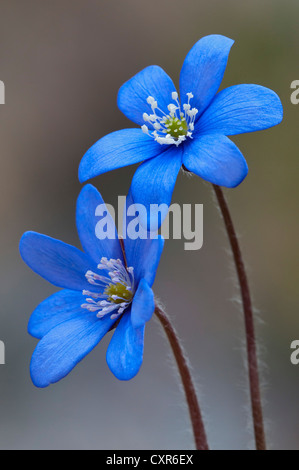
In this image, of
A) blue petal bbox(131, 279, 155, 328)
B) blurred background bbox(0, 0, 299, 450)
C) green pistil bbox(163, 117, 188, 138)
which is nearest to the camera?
blue petal bbox(131, 279, 155, 328)

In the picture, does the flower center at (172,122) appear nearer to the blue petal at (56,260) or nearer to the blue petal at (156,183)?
the blue petal at (156,183)

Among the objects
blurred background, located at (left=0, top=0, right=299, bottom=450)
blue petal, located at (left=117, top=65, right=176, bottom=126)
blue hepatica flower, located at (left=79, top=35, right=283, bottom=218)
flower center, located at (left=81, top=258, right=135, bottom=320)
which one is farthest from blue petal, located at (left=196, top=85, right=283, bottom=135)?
blurred background, located at (left=0, top=0, right=299, bottom=450)

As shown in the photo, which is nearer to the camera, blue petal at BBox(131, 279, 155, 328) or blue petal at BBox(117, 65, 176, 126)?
blue petal at BBox(131, 279, 155, 328)

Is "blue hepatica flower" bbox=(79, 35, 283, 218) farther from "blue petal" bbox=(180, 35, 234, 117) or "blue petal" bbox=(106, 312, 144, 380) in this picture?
"blue petal" bbox=(106, 312, 144, 380)

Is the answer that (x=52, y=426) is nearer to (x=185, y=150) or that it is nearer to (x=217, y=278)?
(x=217, y=278)

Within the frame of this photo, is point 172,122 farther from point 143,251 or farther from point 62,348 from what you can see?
point 62,348

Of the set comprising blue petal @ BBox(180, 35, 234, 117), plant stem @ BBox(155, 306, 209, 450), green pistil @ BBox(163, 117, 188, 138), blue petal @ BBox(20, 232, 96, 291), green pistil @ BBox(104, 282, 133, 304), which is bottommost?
plant stem @ BBox(155, 306, 209, 450)

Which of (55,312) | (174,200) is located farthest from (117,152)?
(174,200)
